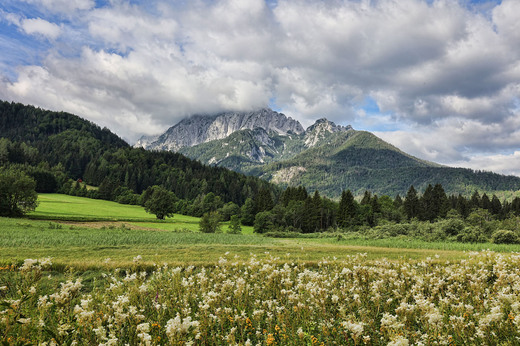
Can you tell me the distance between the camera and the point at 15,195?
5500cm

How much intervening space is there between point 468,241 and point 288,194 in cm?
6867

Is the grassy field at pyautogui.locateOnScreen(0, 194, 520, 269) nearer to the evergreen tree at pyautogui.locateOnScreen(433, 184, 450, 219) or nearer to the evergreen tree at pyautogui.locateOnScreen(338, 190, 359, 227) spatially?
the evergreen tree at pyautogui.locateOnScreen(338, 190, 359, 227)

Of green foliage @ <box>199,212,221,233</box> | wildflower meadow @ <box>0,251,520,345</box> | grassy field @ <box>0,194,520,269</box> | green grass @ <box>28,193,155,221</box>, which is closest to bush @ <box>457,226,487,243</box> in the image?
grassy field @ <box>0,194,520,269</box>

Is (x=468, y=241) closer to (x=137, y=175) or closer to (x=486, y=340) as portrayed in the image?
(x=486, y=340)

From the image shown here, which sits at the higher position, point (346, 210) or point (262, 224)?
point (346, 210)

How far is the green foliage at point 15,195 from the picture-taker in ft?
175

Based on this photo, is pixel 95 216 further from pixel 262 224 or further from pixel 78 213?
pixel 262 224

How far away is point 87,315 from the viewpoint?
16.1 ft

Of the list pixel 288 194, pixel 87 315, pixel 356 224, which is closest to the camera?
pixel 87 315

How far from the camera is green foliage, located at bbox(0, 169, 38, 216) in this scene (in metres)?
53.5

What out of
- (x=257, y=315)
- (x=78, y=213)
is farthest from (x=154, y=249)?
(x=78, y=213)

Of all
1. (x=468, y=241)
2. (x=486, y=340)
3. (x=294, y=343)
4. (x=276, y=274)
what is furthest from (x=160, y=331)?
(x=468, y=241)

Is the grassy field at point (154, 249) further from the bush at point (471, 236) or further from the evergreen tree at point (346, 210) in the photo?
the evergreen tree at point (346, 210)

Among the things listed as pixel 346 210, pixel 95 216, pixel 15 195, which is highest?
pixel 346 210
